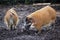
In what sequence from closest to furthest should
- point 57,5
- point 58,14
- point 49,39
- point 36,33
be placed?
point 49,39, point 36,33, point 58,14, point 57,5

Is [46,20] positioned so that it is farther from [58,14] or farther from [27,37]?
[58,14]

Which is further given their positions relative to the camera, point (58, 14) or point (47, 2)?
point (47, 2)

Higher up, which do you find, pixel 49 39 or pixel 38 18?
pixel 38 18

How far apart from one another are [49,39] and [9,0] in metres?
5.87

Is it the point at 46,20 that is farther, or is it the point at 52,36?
the point at 46,20

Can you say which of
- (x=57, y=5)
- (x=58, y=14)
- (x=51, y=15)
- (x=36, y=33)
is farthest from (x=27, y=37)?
(x=57, y=5)

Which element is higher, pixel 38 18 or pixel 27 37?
pixel 38 18

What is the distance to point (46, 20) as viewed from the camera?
8531 millimetres

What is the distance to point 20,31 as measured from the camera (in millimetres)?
8648

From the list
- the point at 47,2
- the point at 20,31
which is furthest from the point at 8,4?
the point at 20,31

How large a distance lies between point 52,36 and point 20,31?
3.96 ft

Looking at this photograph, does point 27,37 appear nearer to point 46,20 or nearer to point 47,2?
point 46,20

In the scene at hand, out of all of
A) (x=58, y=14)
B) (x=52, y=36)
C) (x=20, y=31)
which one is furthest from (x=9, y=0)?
(x=52, y=36)

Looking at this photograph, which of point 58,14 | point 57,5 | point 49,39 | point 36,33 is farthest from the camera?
point 57,5
